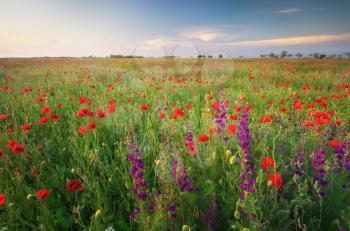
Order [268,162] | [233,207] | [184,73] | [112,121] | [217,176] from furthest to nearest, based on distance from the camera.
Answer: [184,73] < [112,121] < [217,176] < [233,207] < [268,162]

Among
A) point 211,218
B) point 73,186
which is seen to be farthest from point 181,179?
point 73,186

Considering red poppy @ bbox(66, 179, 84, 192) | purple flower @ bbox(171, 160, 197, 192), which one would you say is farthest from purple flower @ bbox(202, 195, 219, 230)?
red poppy @ bbox(66, 179, 84, 192)

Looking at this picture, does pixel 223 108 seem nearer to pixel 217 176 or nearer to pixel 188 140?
pixel 188 140

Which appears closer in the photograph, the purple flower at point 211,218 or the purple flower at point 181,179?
the purple flower at point 211,218

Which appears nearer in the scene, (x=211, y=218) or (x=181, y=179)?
(x=211, y=218)

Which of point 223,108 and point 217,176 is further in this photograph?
point 223,108

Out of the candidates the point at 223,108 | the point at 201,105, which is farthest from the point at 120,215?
the point at 201,105

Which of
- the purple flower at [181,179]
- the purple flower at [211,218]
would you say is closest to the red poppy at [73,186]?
the purple flower at [181,179]

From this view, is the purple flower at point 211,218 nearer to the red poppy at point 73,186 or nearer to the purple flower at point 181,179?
the purple flower at point 181,179

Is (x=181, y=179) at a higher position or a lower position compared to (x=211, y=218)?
higher

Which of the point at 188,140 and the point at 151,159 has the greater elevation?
the point at 188,140

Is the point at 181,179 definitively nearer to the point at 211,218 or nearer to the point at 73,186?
the point at 211,218

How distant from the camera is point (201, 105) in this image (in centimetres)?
464

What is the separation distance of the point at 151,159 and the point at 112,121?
1.09m
